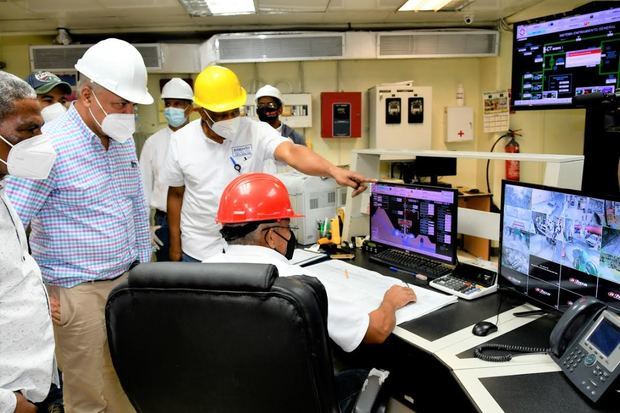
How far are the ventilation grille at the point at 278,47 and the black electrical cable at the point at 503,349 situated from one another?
3649 mm

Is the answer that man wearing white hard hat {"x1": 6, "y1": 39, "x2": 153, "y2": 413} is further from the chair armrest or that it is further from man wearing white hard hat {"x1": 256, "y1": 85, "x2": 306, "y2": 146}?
man wearing white hard hat {"x1": 256, "y1": 85, "x2": 306, "y2": 146}

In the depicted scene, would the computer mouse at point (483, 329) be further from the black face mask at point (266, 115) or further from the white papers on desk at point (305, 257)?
the black face mask at point (266, 115)

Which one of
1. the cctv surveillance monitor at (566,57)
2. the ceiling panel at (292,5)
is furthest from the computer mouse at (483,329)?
the ceiling panel at (292,5)

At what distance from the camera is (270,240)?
138 cm

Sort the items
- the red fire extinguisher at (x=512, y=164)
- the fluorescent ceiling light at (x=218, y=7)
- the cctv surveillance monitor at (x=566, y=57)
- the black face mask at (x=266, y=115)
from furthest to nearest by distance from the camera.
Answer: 1. the red fire extinguisher at (x=512, y=164)
2. the fluorescent ceiling light at (x=218, y=7)
3. the black face mask at (x=266, y=115)
4. the cctv surveillance monitor at (x=566, y=57)

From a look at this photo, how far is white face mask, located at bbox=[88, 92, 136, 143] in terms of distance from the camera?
1671 mm

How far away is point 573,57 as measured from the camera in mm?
3084

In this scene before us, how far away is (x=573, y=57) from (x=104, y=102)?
297 cm

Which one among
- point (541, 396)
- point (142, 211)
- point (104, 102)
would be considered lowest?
point (541, 396)

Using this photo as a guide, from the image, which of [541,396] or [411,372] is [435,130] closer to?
[411,372]

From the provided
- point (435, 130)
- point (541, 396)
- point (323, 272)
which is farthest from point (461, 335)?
point (435, 130)

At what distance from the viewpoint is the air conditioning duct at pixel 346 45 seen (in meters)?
4.34

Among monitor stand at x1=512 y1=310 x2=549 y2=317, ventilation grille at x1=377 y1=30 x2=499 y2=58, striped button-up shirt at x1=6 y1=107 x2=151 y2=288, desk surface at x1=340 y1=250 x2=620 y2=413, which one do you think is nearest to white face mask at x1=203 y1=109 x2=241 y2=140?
striped button-up shirt at x1=6 y1=107 x2=151 y2=288

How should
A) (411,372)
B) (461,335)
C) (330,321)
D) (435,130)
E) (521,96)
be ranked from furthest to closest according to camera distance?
(435,130) < (521,96) < (411,372) < (461,335) < (330,321)
